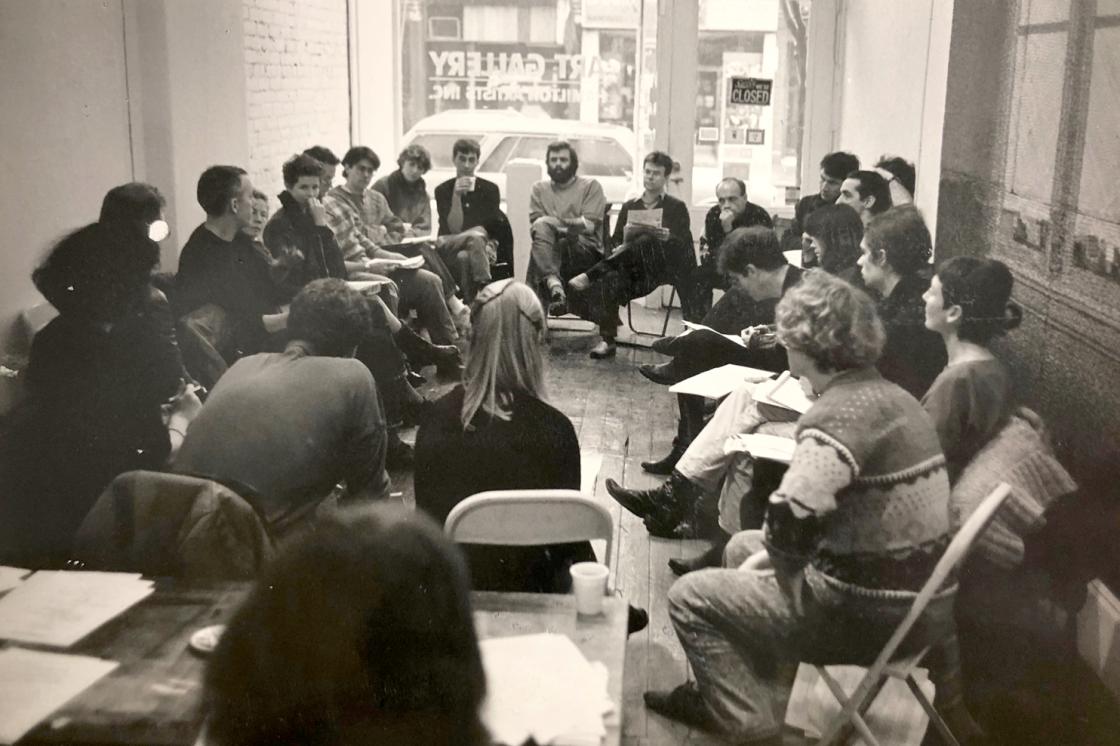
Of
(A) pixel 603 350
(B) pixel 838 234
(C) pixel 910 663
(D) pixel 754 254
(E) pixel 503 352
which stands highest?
(B) pixel 838 234

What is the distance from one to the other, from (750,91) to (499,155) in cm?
176

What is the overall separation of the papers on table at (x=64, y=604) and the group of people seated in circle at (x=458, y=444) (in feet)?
1.16

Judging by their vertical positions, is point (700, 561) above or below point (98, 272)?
below

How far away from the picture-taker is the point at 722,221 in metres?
6.28

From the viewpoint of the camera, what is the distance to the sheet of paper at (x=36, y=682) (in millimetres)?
1788

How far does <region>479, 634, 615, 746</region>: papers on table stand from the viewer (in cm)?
175

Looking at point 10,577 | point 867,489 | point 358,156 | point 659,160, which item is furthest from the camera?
point 659,160

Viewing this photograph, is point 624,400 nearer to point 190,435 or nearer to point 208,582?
point 190,435

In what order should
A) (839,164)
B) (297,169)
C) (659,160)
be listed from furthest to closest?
(659,160) → (839,164) → (297,169)

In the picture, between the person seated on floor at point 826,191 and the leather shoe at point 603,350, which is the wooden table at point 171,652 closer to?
the person seated on floor at point 826,191

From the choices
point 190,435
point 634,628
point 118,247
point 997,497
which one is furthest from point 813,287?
point 118,247

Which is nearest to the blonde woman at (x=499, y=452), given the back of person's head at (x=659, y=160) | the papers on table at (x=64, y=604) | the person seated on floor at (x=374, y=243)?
the papers on table at (x=64, y=604)

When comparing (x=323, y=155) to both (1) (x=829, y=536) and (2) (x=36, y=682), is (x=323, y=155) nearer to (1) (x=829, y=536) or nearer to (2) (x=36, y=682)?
(1) (x=829, y=536)

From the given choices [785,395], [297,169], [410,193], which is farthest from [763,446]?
[410,193]
